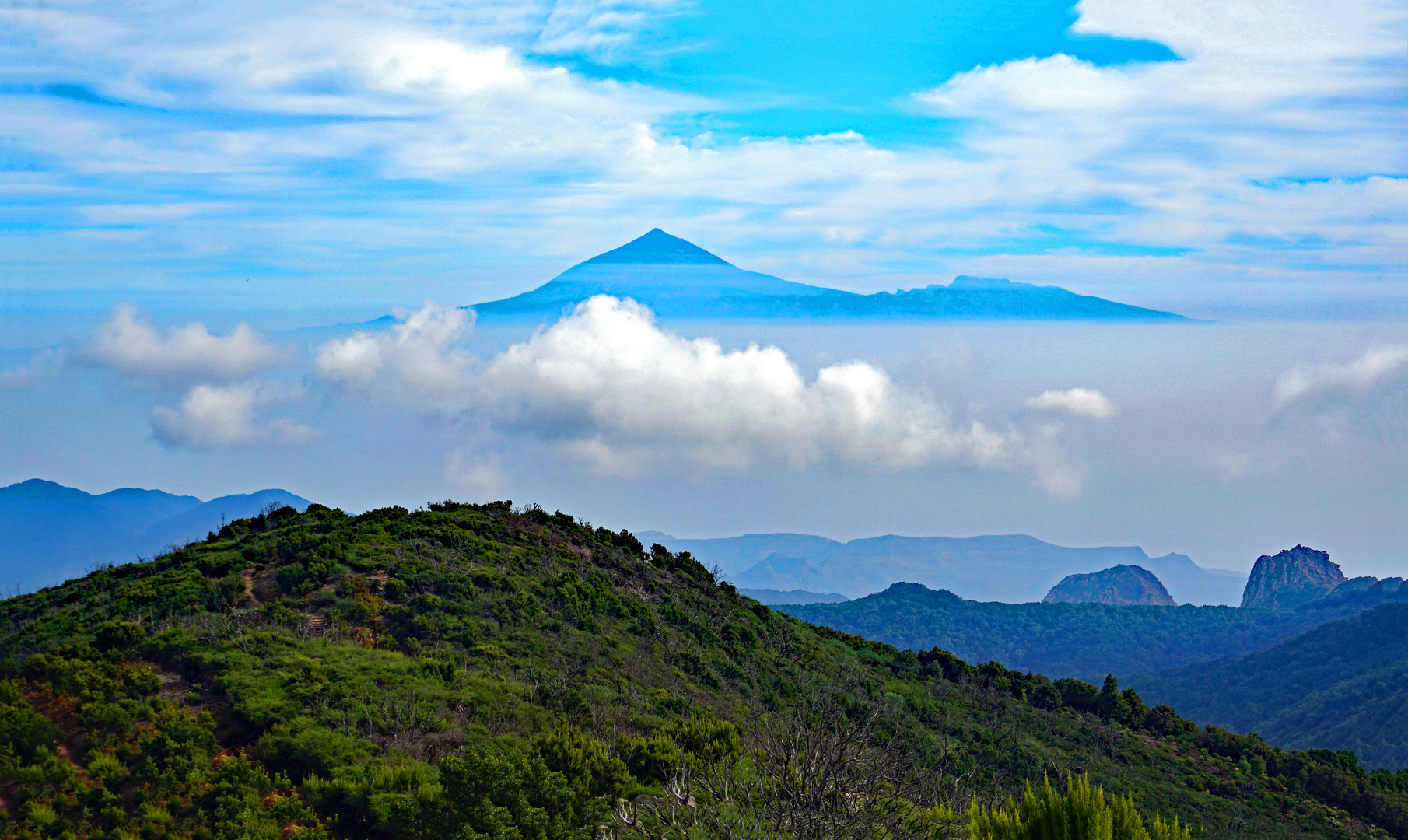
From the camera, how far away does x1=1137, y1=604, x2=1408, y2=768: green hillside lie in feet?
359

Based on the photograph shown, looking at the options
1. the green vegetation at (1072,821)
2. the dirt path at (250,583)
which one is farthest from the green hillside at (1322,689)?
the dirt path at (250,583)

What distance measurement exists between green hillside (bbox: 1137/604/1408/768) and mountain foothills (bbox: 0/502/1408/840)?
7383cm

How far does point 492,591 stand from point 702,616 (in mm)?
12758

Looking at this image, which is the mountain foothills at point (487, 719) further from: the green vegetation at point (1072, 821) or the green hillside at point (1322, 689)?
the green hillside at point (1322, 689)

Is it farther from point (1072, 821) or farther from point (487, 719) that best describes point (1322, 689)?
point (1072, 821)

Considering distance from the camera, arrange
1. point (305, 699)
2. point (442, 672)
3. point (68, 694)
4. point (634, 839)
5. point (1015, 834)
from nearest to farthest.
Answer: point (1015, 834), point (634, 839), point (68, 694), point (305, 699), point (442, 672)

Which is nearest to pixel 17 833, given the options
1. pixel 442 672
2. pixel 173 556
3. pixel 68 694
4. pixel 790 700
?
pixel 68 694

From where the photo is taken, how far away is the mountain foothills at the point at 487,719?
16.2 meters

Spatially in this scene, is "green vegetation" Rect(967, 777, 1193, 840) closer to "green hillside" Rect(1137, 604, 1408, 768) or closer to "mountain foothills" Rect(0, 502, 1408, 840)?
"mountain foothills" Rect(0, 502, 1408, 840)

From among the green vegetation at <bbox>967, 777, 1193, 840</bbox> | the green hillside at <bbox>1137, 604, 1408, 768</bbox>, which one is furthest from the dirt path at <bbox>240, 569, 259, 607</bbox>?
the green hillside at <bbox>1137, 604, 1408, 768</bbox>

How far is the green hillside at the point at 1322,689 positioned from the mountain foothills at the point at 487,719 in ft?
242

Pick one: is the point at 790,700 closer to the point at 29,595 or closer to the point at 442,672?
the point at 442,672

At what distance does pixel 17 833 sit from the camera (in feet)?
53.6

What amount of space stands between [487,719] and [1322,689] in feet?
491
